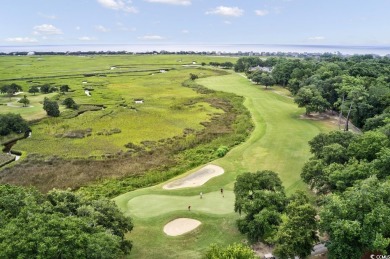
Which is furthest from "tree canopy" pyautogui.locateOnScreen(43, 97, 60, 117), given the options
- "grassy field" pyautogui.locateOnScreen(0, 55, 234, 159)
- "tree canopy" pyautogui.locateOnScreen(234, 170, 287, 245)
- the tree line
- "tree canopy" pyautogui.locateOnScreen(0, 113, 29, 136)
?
"tree canopy" pyautogui.locateOnScreen(234, 170, 287, 245)

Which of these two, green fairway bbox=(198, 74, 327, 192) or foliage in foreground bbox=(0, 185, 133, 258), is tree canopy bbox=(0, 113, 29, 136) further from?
foliage in foreground bbox=(0, 185, 133, 258)

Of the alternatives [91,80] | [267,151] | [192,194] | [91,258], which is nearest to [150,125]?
[267,151]

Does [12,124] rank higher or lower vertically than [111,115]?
higher

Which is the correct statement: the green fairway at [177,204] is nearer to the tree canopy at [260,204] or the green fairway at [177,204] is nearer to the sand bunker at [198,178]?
the sand bunker at [198,178]

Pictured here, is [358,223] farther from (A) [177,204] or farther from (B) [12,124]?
(B) [12,124]

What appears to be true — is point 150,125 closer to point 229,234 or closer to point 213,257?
point 229,234

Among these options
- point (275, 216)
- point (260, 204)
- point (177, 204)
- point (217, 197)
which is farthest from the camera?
point (217, 197)

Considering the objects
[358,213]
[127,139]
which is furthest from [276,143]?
[358,213]
